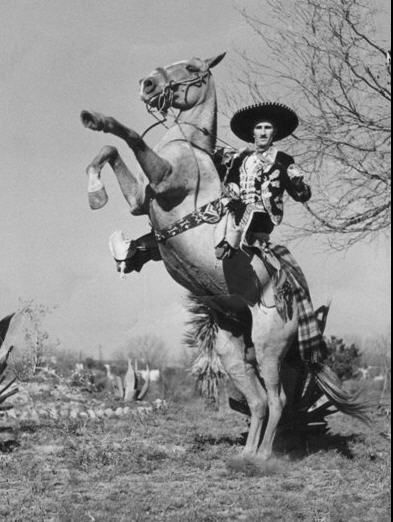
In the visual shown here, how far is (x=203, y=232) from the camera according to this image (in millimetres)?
5609

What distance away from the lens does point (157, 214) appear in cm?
572

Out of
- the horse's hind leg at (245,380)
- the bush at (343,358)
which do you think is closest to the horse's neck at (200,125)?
the horse's hind leg at (245,380)

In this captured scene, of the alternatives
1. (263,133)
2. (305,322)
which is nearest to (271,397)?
(305,322)

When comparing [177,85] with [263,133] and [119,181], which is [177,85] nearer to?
[263,133]

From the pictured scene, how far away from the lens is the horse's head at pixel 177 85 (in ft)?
19.4

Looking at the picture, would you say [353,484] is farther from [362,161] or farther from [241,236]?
[362,161]

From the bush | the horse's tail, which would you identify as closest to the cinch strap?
the horse's tail

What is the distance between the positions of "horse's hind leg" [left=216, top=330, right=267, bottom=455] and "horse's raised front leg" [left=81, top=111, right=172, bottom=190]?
1.51m

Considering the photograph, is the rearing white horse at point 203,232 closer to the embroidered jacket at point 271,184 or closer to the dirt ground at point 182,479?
the embroidered jacket at point 271,184

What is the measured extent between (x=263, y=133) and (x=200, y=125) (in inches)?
23.2

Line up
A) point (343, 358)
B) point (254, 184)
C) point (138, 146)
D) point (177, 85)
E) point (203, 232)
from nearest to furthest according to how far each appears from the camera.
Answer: point (138, 146) → point (203, 232) → point (254, 184) → point (177, 85) → point (343, 358)

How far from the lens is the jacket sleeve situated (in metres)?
5.77

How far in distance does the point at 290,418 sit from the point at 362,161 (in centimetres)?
505

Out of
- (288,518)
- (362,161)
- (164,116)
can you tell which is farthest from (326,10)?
(288,518)
